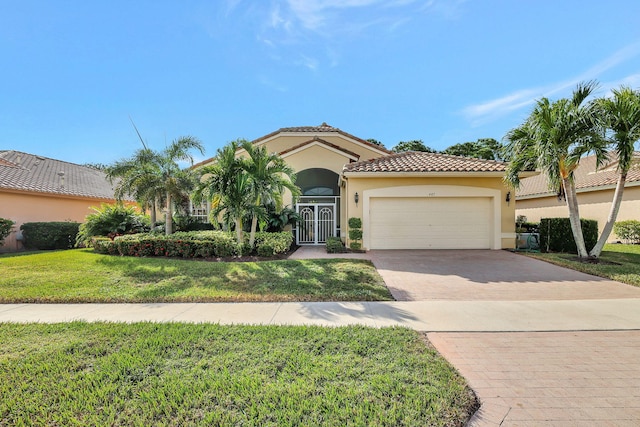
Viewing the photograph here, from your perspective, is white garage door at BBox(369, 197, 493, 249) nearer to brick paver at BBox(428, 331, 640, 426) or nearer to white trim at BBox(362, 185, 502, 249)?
white trim at BBox(362, 185, 502, 249)

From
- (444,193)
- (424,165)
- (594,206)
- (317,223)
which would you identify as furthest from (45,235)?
(594,206)

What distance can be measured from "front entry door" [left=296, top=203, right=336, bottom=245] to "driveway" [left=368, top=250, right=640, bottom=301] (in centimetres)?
565

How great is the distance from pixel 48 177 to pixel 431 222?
25.3m

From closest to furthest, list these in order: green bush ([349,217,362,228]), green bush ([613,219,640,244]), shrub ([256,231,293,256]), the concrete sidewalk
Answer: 1. the concrete sidewalk
2. shrub ([256,231,293,256])
3. green bush ([349,217,362,228])
4. green bush ([613,219,640,244])

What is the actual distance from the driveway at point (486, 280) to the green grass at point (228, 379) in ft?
10.1

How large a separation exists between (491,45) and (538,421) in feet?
38.8

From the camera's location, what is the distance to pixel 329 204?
16.6 metres

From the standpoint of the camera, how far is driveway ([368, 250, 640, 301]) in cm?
673

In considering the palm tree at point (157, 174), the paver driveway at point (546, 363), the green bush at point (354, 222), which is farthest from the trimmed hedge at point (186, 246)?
the paver driveway at point (546, 363)

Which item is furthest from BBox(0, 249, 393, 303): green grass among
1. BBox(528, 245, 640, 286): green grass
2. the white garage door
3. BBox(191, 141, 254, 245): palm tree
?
BBox(528, 245, 640, 286): green grass

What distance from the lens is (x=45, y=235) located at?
1526 centimetres

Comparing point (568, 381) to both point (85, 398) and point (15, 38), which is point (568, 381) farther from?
point (15, 38)

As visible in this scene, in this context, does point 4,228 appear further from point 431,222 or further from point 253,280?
point 431,222

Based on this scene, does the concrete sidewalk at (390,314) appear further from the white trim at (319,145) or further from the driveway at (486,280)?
the white trim at (319,145)
